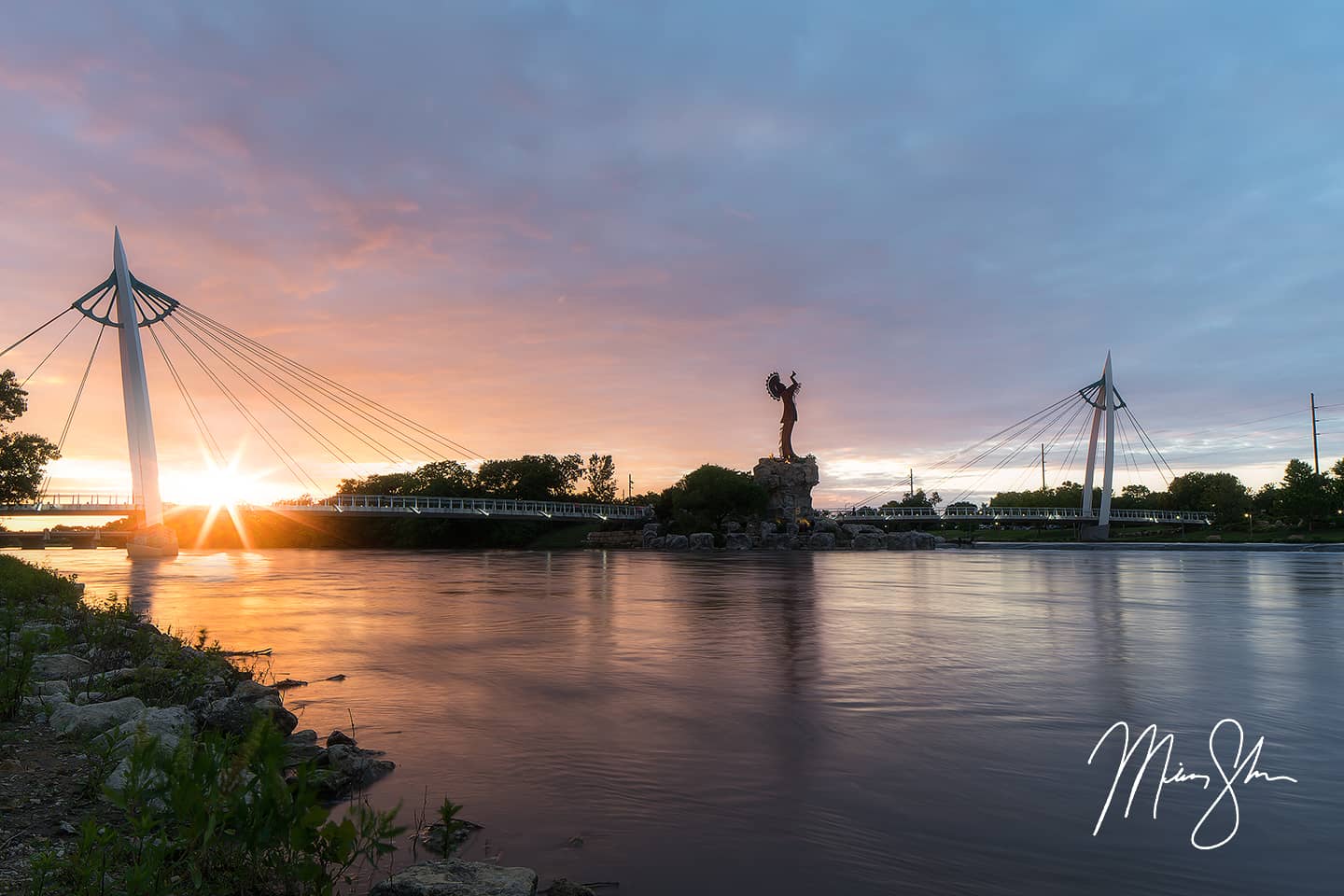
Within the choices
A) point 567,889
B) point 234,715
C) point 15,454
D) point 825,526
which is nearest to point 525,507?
point 825,526

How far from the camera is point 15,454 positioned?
30.7m

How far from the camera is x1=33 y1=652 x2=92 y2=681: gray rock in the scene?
35.1 feet

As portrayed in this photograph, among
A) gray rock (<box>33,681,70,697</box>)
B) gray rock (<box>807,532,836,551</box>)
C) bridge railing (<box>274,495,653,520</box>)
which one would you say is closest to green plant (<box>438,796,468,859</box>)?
gray rock (<box>33,681,70,697</box>)

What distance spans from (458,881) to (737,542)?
107729 mm

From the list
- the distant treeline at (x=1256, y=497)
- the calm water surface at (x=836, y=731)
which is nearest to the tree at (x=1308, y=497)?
the distant treeline at (x=1256, y=497)

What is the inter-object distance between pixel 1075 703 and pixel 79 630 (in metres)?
19.3

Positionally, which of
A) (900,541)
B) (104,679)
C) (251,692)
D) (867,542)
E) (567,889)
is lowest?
(867,542)

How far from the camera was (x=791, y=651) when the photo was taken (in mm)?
19234

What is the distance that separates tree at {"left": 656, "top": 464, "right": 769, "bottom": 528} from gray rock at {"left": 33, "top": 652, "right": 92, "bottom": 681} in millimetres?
105553

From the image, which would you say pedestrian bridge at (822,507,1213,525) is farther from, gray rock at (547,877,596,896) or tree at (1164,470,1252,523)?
gray rock at (547,877,596,896)

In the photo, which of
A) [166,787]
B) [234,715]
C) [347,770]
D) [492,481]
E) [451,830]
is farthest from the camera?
[492,481]

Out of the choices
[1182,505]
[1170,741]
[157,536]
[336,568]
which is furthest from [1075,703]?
[1182,505]

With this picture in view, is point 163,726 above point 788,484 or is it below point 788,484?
below
